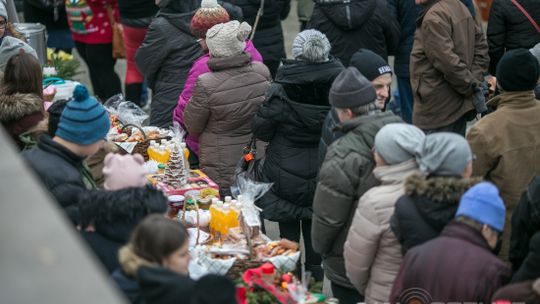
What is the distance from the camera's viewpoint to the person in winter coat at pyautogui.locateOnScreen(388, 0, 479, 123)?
8.82 metres

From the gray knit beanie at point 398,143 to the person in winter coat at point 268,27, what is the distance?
4800mm

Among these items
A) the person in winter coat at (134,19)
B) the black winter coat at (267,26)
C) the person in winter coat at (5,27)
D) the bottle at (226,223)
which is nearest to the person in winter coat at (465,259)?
the bottle at (226,223)

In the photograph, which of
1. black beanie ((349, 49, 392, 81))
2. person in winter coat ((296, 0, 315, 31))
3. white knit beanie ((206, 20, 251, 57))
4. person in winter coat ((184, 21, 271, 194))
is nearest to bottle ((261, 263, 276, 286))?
black beanie ((349, 49, 392, 81))

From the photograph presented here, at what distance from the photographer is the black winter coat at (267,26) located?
375 inches

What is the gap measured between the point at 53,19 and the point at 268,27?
9.02 feet

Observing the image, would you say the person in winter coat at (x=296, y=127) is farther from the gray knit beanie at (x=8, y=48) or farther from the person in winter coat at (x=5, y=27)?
the person in winter coat at (x=5, y=27)

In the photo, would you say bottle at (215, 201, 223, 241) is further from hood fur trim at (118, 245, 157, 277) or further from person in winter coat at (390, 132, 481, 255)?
hood fur trim at (118, 245, 157, 277)

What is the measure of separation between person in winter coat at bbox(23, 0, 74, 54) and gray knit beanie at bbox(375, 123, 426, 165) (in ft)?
21.8

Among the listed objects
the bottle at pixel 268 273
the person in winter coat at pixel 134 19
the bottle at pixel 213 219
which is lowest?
the person in winter coat at pixel 134 19

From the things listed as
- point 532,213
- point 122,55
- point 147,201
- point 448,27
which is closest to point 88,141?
point 147,201

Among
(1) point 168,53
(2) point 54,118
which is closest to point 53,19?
(1) point 168,53

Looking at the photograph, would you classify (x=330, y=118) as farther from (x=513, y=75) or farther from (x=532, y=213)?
(x=532, y=213)

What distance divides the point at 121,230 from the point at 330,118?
166 centimetres

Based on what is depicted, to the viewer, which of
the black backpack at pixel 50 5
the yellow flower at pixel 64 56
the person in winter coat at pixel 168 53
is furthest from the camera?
the black backpack at pixel 50 5
